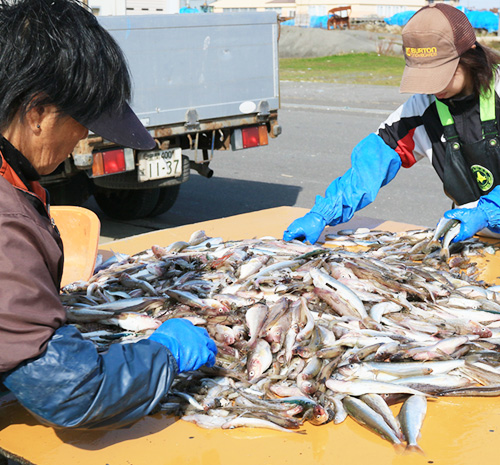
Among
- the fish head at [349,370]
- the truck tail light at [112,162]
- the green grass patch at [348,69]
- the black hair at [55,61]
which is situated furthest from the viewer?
the green grass patch at [348,69]

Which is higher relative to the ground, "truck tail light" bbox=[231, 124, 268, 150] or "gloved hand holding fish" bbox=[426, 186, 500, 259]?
"truck tail light" bbox=[231, 124, 268, 150]

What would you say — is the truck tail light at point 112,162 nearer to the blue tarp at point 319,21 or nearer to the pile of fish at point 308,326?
the pile of fish at point 308,326

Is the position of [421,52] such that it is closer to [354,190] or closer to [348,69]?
[354,190]

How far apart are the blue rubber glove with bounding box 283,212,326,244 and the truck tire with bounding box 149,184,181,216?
3740mm

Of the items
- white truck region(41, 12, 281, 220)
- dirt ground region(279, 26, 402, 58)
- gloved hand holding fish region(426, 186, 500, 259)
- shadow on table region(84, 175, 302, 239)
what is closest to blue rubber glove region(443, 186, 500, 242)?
gloved hand holding fish region(426, 186, 500, 259)

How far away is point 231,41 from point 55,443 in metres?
5.28

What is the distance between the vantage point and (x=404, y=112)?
14.7 feet

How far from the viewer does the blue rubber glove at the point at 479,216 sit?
3932 mm

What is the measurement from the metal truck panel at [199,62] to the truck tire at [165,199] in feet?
4.55

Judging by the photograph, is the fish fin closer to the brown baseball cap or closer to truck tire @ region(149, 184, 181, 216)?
the brown baseball cap

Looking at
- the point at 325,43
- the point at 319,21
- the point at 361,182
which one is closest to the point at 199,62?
the point at 361,182

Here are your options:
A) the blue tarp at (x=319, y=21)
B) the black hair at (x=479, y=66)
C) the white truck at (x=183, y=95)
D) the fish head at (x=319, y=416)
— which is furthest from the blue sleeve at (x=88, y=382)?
the blue tarp at (x=319, y=21)

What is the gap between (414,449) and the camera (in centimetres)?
212

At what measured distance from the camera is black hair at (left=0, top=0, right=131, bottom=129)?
1.83m
